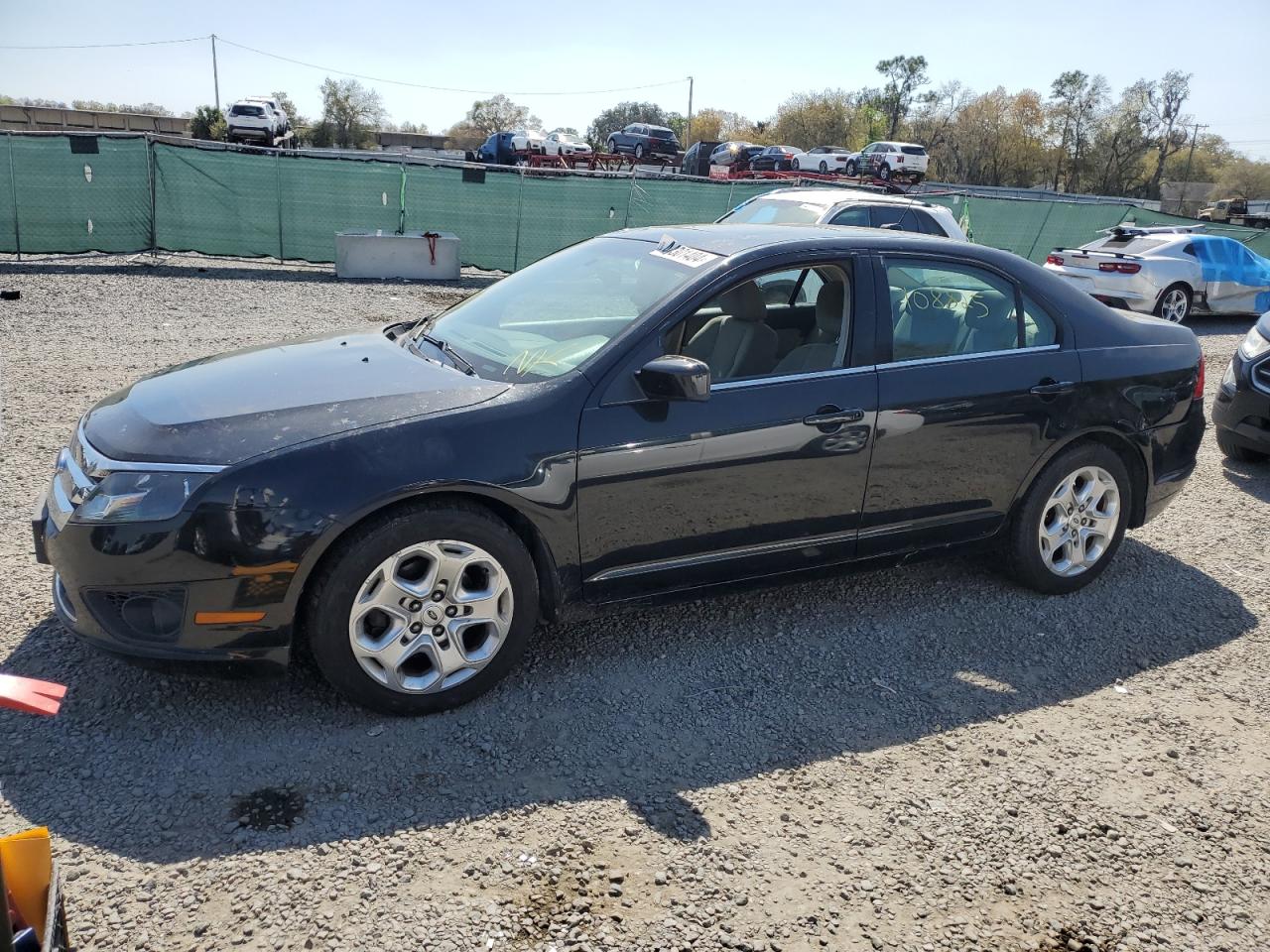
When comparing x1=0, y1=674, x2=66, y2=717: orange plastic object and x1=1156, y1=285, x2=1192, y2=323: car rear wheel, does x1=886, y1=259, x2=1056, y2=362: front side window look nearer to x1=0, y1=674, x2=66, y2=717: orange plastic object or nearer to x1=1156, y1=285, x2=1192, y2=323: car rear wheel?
x1=0, y1=674, x2=66, y2=717: orange plastic object

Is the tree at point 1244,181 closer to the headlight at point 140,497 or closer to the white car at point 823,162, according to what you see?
the white car at point 823,162

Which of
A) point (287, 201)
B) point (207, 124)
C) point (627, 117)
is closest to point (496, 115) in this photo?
point (627, 117)

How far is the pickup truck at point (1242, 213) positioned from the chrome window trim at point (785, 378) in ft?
116

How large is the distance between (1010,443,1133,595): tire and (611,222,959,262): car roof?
102cm

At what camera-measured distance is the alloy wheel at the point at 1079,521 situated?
14.6 ft

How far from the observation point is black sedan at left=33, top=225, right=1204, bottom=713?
2936 mm

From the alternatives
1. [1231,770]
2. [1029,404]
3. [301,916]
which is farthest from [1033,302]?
[301,916]

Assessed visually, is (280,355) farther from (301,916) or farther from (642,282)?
(301,916)

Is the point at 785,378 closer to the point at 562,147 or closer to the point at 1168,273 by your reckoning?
the point at 1168,273

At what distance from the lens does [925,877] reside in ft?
8.83

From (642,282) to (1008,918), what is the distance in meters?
2.53

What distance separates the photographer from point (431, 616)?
3162mm

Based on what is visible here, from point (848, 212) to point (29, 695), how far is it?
384 inches

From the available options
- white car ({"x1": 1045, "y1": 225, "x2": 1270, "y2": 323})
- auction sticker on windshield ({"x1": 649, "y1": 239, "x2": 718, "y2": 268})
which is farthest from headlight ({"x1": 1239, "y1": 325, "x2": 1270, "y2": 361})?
white car ({"x1": 1045, "y1": 225, "x2": 1270, "y2": 323})
